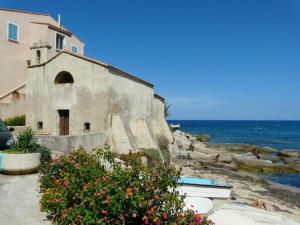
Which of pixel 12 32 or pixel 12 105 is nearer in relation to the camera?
pixel 12 105

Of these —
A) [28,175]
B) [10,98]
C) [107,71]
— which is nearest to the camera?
[28,175]

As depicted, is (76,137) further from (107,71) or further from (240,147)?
(240,147)

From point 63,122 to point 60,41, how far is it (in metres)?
13.2

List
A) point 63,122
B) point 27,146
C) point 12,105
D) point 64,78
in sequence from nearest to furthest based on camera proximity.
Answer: point 27,146 → point 63,122 → point 64,78 → point 12,105

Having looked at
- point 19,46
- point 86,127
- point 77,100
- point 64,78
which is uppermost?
point 19,46

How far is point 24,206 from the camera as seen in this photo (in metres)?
8.55

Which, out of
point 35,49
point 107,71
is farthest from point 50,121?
point 35,49

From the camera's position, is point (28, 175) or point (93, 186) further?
point (28, 175)

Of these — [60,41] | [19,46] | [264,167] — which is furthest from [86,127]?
[264,167]

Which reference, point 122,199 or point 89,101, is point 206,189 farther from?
point 89,101

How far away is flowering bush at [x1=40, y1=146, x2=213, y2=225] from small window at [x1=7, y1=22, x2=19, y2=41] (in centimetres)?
2396

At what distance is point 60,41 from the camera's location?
32.3 m

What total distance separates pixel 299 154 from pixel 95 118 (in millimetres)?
35750

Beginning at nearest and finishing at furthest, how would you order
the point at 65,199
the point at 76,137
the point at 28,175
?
the point at 65,199 < the point at 28,175 < the point at 76,137
